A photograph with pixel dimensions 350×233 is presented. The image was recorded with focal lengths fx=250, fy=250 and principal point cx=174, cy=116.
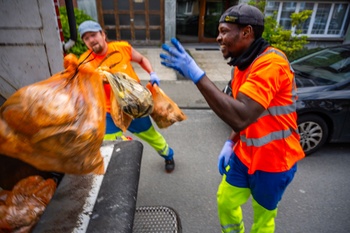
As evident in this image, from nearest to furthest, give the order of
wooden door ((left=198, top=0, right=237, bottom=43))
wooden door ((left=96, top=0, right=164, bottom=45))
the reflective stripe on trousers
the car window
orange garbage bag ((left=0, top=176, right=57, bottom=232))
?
orange garbage bag ((left=0, top=176, right=57, bottom=232)), the reflective stripe on trousers, the car window, wooden door ((left=96, top=0, right=164, bottom=45)), wooden door ((left=198, top=0, right=237, bottom=43))

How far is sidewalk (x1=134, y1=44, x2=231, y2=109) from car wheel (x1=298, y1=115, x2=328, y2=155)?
2.16 m

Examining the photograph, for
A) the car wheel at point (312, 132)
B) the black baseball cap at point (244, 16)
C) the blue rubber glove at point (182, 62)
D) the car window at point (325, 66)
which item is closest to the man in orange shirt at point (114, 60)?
the blue rubber glove at point (182, 62)

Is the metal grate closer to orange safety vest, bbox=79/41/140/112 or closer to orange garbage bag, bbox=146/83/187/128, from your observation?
orange garbage bag, bbox=146/83/187/128

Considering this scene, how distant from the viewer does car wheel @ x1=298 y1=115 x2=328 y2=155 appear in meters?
3.60

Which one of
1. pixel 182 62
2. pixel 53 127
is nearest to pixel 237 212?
pixel 182 62

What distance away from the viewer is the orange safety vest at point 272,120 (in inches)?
56.2

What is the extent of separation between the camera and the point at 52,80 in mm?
1271

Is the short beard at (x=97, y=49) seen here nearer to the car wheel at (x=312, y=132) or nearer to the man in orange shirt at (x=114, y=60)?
the man in orange shirt at (x=114, y=60)

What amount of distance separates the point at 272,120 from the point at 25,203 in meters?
1.55

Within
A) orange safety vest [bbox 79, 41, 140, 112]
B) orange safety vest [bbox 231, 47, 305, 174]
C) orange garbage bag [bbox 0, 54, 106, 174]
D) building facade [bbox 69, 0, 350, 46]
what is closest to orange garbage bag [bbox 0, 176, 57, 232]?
orange garbage bag [bbox 0, 54, 106, 174]

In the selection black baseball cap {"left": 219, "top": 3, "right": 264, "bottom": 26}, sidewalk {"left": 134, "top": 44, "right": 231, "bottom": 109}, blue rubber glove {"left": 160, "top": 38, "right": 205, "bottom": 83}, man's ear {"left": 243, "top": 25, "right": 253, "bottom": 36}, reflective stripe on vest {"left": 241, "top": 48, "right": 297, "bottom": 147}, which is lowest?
sidewalk {"left": 134, "top": 44, "right": 231, "bottom": 109}

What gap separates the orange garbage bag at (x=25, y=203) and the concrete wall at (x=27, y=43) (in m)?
0.90

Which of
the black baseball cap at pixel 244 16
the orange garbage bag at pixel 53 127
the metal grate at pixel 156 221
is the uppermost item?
the black baseball cap at pixel 244 16

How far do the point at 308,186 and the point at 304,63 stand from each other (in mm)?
2406
